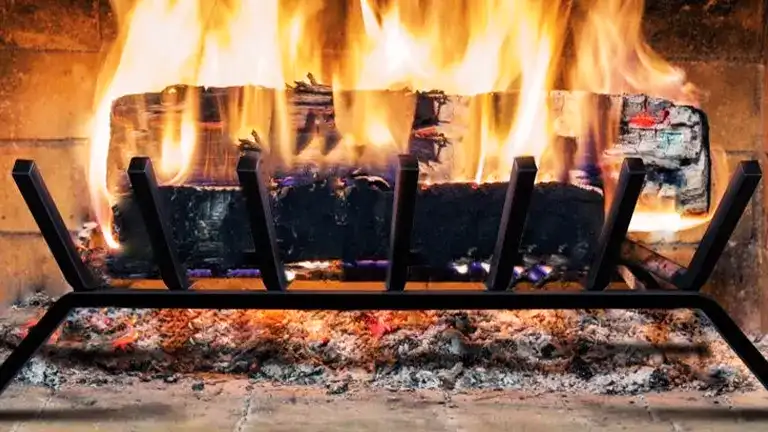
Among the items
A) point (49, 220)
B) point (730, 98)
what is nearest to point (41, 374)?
point (49, 220)

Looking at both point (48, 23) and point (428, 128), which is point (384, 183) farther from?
point (48, 23)

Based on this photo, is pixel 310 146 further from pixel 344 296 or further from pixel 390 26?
pixel 344 296

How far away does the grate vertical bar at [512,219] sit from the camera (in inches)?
39.2

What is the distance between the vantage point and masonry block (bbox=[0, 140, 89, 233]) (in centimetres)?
152

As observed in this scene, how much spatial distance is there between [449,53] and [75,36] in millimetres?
702

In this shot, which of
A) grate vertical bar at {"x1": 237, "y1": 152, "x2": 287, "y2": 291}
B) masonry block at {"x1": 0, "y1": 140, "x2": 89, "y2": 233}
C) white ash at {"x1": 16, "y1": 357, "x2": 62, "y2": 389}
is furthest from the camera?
masonry block at {"x1": 0, "y1": 140, "x2": 89, "y2": 233}

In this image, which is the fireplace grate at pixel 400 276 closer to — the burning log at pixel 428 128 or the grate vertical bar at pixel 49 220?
the grate vertical bar at pixel 49 220

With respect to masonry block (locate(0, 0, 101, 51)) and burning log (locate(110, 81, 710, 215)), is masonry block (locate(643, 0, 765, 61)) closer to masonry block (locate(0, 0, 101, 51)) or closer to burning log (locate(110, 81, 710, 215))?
burning log (locate(110, 81, 710, 215))

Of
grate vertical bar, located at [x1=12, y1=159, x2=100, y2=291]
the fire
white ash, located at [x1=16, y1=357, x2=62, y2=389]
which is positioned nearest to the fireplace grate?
grate vertical bar, located at [x1=12, y1=159, x2=100, y2=291]

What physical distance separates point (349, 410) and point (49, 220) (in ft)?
1.61

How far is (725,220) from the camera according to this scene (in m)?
1.06

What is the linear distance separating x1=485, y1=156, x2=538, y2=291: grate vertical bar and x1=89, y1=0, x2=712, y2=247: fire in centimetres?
43

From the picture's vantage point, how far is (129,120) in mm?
1479

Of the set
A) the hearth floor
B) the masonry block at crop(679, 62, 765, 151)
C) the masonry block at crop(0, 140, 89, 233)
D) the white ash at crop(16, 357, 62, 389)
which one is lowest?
the white ash at crop(16, 357, 62, 389)
